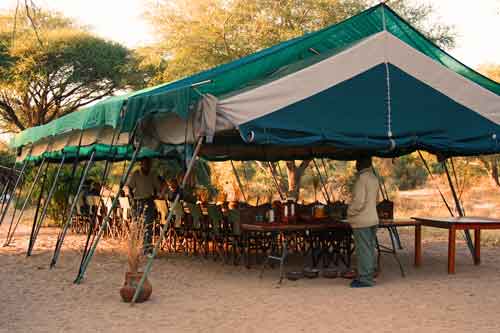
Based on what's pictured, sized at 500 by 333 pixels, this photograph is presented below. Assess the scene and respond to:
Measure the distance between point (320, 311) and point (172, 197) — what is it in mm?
4692

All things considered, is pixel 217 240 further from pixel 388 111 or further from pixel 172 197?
pixel 388 111

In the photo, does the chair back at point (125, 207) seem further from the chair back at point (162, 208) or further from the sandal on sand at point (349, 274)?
the sandal on sand at point (349, 274)

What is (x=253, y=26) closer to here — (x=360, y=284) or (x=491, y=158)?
(x=491, y=158)

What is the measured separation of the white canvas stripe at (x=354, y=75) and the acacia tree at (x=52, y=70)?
53.6 ft

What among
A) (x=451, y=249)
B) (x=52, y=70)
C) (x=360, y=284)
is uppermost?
(x=52, y=70)

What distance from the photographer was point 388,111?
26.3 ft

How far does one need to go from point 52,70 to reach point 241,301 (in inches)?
751

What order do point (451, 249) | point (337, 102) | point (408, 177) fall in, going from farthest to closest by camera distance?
point (408, 177) < point (451, 249) < point (337, 102)

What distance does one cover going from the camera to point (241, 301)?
688 centimetres

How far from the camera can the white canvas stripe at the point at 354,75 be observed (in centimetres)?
732

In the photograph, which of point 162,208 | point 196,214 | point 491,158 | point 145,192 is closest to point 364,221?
point 196,214

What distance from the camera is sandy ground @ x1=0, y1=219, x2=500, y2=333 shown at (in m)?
5.84

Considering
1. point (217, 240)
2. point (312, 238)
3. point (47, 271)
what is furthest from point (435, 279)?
point (47, 271)

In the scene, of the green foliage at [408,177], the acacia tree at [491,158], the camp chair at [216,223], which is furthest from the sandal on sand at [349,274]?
the green foliage at [408,177]
